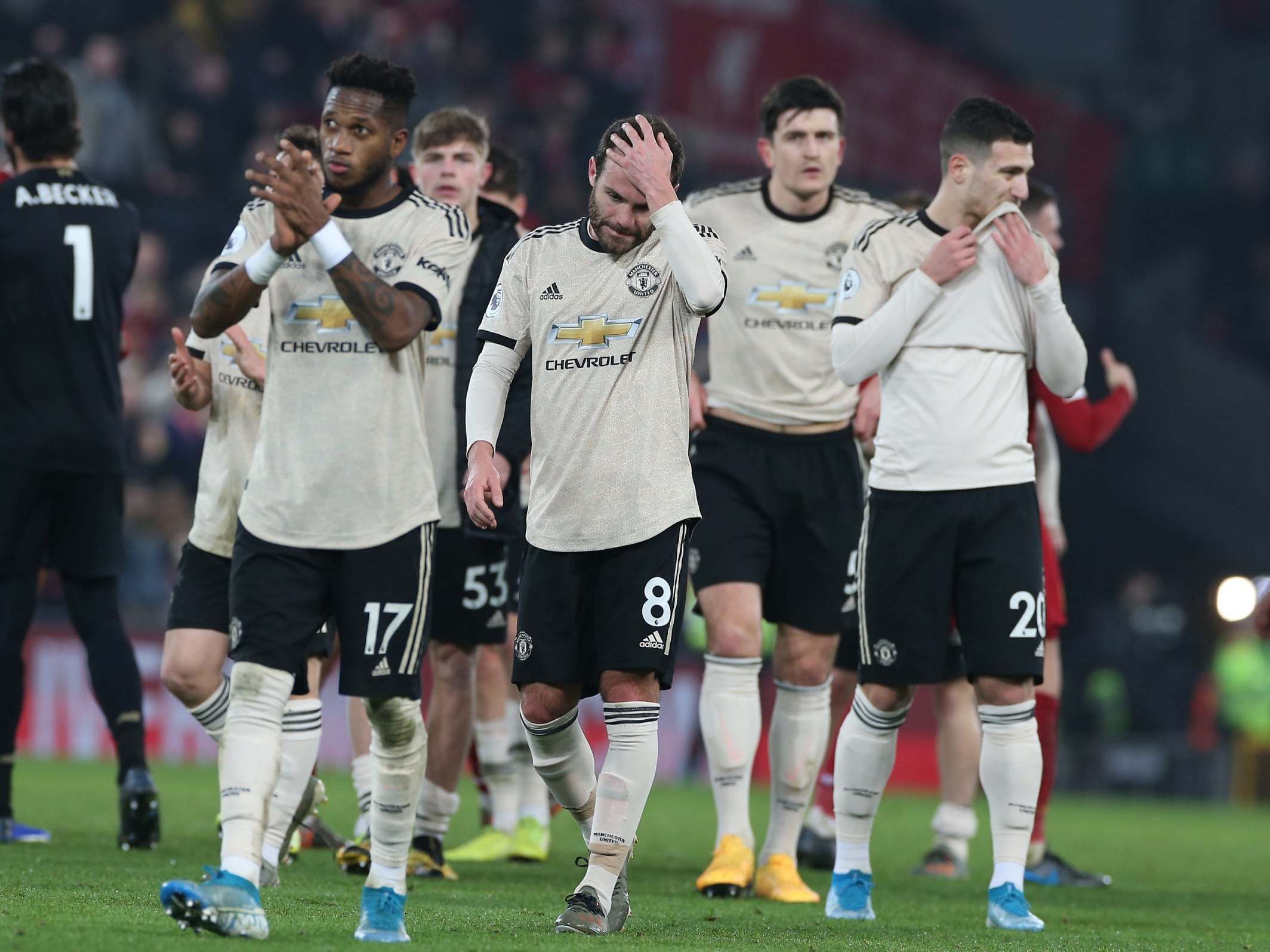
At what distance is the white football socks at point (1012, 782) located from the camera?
19.3ft

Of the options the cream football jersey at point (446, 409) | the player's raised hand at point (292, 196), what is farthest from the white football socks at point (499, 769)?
the player's raised hand at point (292, 196)

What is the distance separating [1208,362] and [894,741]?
55.6ft

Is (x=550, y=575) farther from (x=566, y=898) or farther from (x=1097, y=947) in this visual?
(x=1097, y=947)

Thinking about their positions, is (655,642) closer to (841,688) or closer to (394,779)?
(394,779)

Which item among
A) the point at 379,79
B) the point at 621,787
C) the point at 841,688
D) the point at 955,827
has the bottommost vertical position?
the point at 955,827

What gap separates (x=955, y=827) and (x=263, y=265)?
4.57 metres

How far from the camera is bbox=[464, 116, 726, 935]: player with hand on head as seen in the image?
530cm

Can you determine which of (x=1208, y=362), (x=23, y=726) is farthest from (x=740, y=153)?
(x=23, y=726)

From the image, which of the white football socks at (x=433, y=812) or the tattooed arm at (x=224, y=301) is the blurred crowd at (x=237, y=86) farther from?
the tattooed arm at (x=224, y=301)

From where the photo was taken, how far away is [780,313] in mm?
7164

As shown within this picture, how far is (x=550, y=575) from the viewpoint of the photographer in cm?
540

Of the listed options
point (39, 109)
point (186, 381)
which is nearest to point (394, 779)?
point (186, 381)

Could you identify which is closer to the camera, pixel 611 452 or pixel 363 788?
pixel 611 452

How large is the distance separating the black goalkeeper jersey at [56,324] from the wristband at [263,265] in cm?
286
